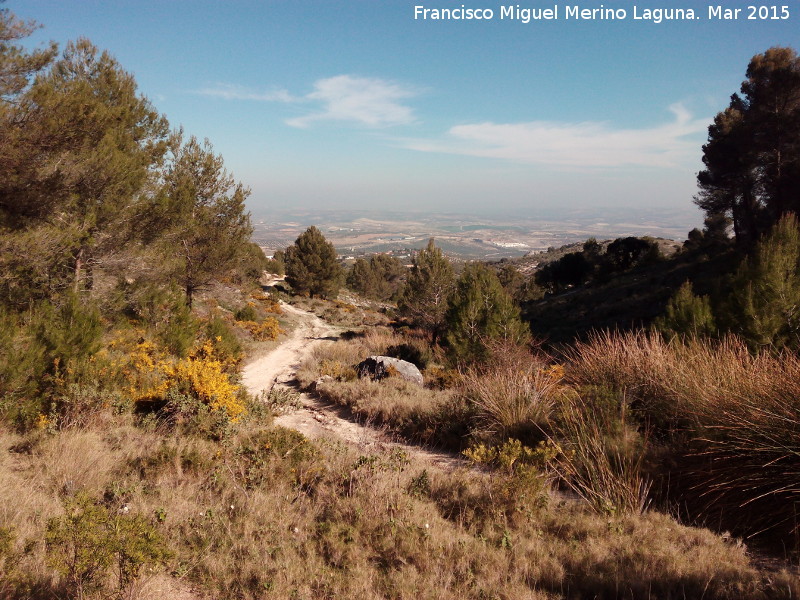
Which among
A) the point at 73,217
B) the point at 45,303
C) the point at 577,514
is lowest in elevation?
the point at 577,514

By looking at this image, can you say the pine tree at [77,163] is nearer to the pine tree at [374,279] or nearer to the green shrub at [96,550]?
the green shrub at [96,550]

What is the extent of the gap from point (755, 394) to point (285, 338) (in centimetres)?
1709

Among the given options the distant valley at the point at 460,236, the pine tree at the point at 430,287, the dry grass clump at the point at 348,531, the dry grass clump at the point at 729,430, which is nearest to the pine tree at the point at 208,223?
the pine tree at the point at 430,287

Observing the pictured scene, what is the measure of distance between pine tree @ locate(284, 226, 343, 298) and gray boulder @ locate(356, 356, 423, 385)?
69.7ft

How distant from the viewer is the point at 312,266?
102 feet

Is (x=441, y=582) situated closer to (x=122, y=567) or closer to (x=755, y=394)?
(x=122, y=567)

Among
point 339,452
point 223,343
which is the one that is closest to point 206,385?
point 339,452

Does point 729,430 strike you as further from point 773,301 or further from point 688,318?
point 688,318

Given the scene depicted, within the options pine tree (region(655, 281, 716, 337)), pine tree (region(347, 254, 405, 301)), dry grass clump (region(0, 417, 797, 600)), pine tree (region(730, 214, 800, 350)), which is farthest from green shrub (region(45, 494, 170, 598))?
pine tree (region(347, 254, 405, 301))

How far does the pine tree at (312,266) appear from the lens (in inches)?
1208

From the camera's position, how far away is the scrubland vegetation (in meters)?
2.62

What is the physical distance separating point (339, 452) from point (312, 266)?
2754 centimetres

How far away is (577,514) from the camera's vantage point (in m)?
3.50

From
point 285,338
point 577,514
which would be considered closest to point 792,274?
point 577,514
